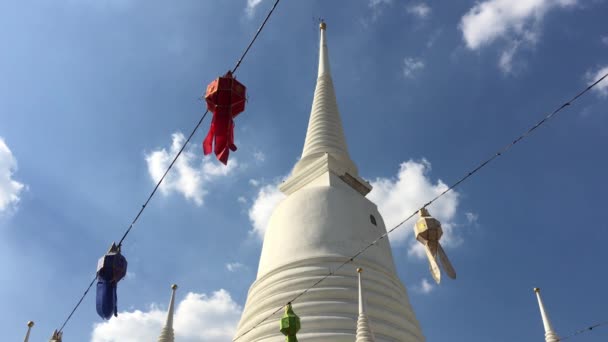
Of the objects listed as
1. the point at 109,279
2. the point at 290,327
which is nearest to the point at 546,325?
the point at 290,327

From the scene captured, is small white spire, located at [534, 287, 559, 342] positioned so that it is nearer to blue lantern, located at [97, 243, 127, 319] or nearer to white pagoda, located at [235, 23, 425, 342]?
white pagoda, located at [235, 23, 425, 342]

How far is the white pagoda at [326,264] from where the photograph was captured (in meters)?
13.8

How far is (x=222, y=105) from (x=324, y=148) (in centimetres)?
1086

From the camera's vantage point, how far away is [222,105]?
10195mm

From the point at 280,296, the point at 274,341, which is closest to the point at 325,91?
the point at 280,296

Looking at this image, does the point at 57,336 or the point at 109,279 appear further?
the point at 57,336

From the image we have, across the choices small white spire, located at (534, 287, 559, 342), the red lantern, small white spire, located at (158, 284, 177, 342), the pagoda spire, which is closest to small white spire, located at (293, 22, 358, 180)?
the pagoda spire

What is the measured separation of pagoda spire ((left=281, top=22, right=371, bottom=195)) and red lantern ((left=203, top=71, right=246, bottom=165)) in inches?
365

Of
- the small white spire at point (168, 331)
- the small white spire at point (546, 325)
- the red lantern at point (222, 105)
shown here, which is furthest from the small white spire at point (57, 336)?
the small white spire at point (546, 325)

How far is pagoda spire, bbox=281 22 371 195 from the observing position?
772 inches

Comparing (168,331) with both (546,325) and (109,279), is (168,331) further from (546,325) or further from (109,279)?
(546,325)

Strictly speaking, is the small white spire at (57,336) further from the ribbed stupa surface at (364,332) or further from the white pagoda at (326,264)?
the ribbed stupa surface at (364,332)

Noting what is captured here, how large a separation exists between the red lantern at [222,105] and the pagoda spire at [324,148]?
30.4 ft

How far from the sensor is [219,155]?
988cm
